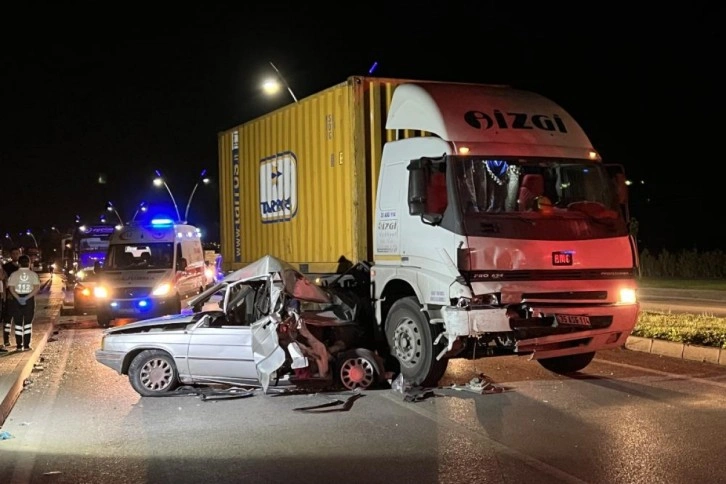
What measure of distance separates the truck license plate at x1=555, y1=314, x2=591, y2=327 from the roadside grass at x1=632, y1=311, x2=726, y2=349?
3.08m

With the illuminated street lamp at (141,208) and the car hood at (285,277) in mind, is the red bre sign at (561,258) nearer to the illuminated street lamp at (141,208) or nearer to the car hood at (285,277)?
the car hood at (285,277)

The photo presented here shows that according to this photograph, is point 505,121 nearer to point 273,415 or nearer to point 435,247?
Answer: point 435,247

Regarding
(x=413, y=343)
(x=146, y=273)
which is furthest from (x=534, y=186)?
(x=146, y=273)

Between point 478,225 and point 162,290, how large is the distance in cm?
1047

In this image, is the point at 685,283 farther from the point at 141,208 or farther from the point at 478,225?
the point at 141,208

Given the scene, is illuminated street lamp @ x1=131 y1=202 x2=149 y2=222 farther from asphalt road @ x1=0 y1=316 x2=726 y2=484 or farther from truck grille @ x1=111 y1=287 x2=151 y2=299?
asphalt road @ x1=0 y1=316 x2=726 y2=484

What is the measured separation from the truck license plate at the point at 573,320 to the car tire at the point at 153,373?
14.4ft

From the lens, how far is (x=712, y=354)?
34.1 ft

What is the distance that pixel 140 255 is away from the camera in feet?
58.8

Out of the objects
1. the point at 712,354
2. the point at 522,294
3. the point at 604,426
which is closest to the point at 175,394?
the point at 522,294

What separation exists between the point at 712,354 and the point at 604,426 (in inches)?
157

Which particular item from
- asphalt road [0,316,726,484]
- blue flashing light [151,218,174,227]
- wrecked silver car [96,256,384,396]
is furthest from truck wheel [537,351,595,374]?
blue flashing light [151,218,174,227]

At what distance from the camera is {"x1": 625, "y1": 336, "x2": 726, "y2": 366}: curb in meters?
10.3

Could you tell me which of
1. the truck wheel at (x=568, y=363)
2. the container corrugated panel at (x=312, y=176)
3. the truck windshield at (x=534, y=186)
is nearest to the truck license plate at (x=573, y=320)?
the truck windshield at (x=534, y=186)
